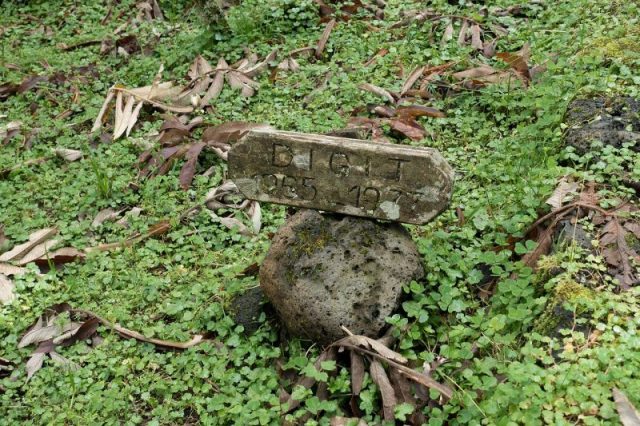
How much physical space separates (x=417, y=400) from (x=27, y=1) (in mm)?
8182

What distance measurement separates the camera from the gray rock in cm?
377

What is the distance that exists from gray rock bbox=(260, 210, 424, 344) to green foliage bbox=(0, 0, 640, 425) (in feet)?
0.45

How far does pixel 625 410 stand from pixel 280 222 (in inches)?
111

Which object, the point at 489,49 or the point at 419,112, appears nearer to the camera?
the point at 419,112

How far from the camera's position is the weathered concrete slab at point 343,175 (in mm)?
3633

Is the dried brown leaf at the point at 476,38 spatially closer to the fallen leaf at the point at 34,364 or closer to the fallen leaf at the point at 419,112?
the fallen leaf at the point at 419,112

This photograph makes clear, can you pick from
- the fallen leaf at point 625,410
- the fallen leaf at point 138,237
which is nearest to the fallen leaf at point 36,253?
the fallen leaf at point 138,237

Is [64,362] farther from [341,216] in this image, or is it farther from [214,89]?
[214,89]

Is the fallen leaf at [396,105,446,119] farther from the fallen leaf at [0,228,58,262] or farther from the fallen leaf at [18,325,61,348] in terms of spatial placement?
the fallen leaf at [18,325,61,348]

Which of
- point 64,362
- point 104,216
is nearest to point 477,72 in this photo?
point 104,216

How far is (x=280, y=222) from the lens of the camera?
5184 millimetres

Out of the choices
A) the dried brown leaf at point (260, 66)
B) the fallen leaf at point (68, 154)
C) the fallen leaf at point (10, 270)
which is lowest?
the fallen leaf at point (10, 270)

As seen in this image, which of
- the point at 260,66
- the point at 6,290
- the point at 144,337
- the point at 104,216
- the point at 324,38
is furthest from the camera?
the point at 324,38

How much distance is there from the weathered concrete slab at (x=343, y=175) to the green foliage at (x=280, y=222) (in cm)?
47
